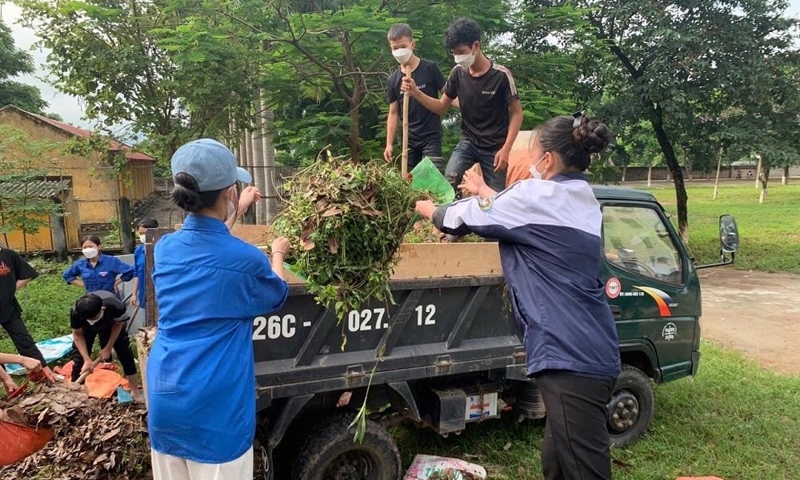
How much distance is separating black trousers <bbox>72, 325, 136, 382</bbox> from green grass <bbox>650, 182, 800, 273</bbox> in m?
10.1

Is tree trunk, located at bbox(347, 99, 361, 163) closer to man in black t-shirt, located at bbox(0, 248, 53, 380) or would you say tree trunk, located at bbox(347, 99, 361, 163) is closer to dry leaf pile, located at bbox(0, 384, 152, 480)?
man in black t-shirt, located at bbox(0, 248, 53, 380)

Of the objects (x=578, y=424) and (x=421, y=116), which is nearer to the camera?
(x=578, y=424)

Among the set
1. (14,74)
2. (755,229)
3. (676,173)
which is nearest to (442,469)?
(676,173)

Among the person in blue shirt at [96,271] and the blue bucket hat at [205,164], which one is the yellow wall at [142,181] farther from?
the blue bucket hat at [205,164]

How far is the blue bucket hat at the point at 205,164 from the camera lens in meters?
1.92

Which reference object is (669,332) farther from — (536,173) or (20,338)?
(20,338)

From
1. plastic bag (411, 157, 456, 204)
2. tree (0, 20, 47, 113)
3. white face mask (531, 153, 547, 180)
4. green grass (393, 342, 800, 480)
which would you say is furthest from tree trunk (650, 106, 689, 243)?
tree (0, 20, 47, 113)

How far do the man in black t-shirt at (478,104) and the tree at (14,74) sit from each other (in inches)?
872

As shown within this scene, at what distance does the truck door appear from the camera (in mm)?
3721

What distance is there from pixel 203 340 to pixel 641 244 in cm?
308

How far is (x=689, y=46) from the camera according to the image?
1054 cm

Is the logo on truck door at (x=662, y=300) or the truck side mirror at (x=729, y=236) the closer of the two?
the truck side mirror at (x=729, y=236)

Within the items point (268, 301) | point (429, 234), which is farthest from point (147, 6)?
point (268, 301)

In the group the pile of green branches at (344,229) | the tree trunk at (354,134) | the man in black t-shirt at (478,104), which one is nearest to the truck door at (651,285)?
the man in black t-shirt at (478,104)
